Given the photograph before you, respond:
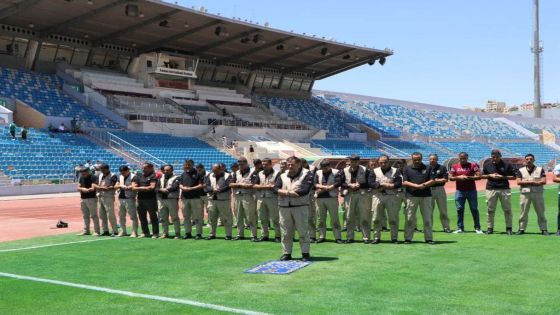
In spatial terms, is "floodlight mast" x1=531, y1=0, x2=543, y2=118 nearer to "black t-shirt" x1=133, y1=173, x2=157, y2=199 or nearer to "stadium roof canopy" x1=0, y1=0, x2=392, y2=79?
"stadium roof canopy" x1=0, y1=0, x2=392, y2=79

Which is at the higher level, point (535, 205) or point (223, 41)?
point (223, 41)

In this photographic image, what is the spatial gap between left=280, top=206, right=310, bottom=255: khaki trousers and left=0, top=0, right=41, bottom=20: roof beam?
109 feet

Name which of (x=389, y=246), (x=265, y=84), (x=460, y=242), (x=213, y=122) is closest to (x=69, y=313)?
(x=389, y=246)

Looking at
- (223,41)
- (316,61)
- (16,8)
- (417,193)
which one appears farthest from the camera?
(316,61)

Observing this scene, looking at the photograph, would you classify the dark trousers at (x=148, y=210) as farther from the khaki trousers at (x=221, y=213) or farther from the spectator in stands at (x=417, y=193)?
the spectator in stands at (x=417, y=193)

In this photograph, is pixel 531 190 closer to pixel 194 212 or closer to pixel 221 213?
pixel 221 213

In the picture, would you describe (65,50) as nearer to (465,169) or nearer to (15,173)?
(15,173)

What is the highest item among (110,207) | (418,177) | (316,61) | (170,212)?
(316,61)

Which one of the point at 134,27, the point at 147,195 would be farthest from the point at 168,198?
the point at 134,27

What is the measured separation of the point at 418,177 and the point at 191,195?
518cm

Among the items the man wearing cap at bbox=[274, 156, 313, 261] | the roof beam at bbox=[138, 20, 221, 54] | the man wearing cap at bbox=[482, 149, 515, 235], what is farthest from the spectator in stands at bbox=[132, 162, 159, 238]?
the roof beam at bbox=[138, 20, 221, 54]

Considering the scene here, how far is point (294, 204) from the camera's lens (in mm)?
10328

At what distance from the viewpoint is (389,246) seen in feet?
38.8

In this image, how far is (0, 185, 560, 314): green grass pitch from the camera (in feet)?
23.6
